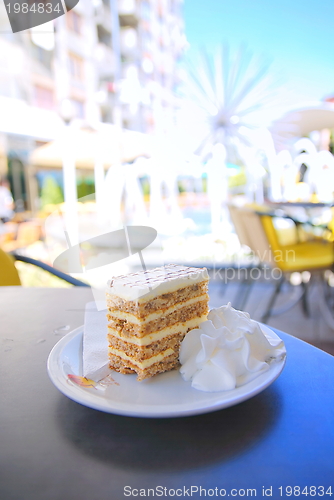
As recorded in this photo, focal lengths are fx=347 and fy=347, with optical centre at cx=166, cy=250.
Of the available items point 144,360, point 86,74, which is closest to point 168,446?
point 144,360

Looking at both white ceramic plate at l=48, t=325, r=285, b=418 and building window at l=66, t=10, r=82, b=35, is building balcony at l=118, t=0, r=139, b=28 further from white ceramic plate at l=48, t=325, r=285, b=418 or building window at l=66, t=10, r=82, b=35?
white ceramic plate at l=48, t=325, r=285, b=418

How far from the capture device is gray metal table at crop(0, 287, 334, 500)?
0.37m

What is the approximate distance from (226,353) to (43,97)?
12122mm

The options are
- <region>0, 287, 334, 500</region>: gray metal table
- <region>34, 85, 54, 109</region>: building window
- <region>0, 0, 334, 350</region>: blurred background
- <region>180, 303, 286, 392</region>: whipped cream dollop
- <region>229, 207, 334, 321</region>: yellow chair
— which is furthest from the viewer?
<region>34, 85, 54, 109</region>: building window

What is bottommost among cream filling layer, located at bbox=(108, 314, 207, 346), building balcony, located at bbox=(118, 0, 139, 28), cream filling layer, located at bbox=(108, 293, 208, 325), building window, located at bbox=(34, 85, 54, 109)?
cream filling layer, located at bbox=(108, 314, 207, 346)

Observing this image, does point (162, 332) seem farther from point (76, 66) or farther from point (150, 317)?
point (76, 66)

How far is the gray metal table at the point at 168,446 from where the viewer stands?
374 mm

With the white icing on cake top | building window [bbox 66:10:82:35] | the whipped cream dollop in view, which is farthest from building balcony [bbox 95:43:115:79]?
the whipped cream dollop

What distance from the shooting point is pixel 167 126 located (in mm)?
4125

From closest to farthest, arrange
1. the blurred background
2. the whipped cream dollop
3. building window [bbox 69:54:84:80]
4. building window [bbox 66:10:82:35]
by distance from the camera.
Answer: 1. the whipped cream dollop
2. the blurred background
3. building window [bbox 66:10:82:35]
4. building window [bbox 69:54:84:80]

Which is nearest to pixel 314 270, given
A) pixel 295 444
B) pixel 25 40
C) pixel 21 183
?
pixel 295 444

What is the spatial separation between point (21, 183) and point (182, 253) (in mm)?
7019

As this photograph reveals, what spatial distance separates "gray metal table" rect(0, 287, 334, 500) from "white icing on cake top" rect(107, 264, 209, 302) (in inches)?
7.1

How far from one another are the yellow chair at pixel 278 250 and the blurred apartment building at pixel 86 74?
2.03m
